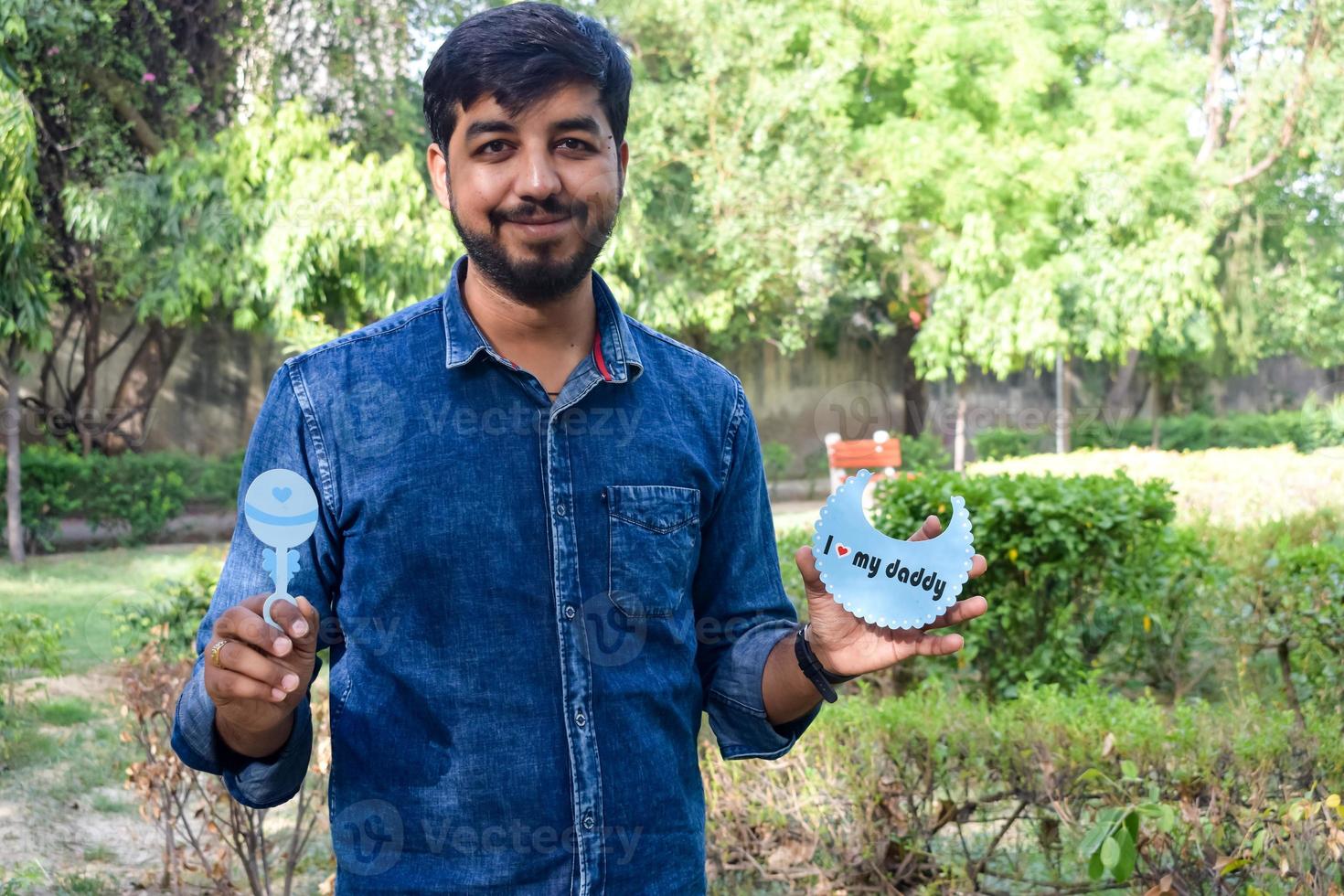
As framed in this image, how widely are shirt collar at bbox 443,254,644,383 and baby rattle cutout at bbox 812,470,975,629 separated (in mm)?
373

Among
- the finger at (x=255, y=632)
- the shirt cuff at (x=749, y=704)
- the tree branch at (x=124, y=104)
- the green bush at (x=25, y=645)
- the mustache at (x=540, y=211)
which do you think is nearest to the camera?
the finger at (x=255, y=632)

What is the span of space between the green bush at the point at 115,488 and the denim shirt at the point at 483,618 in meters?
11.3

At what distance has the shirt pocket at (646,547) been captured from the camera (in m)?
1.76

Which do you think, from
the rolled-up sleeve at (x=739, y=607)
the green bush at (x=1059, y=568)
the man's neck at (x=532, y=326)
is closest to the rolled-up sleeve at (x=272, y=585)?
the man's neck at (x=532, y=326)

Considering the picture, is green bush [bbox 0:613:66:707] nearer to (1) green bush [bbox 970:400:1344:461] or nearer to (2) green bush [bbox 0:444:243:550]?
(2) green bush [bbox 0:444:243:550]

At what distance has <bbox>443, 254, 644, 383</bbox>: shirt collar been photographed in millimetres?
1786

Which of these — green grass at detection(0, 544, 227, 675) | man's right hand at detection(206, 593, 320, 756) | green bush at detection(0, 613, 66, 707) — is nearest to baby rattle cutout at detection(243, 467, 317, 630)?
man's right hand at detection(206, 593, 320, 756)

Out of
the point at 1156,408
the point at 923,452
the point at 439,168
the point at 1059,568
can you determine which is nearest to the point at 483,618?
the point at 439,168

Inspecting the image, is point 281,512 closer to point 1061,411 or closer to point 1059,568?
point 1059,568

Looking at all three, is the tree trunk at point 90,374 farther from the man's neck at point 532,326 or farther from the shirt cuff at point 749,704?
the shirt cuff at point 749,704

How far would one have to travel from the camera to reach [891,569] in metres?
1.67

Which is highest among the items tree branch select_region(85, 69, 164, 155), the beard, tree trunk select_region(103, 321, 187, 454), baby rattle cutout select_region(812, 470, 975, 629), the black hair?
tree branch select_region(85, 69, 164, 155)

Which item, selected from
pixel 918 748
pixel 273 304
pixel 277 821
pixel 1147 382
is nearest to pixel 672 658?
pixel 918 748

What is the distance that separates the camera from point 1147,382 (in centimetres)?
2316
